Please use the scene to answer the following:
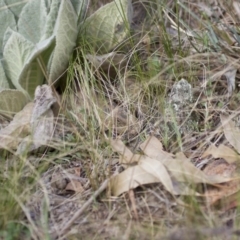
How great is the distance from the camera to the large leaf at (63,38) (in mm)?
1546

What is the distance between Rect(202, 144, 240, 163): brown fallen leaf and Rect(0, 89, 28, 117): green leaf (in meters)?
0.59

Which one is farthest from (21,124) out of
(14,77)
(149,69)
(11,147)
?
(149,69)

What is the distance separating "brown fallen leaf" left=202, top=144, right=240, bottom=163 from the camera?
4.34ft

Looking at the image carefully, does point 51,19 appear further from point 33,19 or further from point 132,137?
point 132,137

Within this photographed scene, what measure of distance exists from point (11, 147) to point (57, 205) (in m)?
0.27

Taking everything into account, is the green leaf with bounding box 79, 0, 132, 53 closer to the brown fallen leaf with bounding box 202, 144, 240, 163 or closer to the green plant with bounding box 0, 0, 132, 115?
the green plant with bounding box 0, 0, 132, 115

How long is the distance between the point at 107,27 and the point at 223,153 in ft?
2.08

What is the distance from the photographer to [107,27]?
5.71 ft

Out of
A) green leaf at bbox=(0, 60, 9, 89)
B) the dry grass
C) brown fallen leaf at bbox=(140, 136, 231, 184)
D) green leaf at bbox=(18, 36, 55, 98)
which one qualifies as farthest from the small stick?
green leaf at bbox=(0, 60, 9, 89)

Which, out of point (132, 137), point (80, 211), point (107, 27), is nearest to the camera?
point (80, 211)

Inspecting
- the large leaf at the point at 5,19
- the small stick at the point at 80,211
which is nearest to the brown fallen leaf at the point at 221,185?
the small stick at the point at 80,211

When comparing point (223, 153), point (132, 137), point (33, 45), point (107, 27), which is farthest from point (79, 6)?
point (223, 153)

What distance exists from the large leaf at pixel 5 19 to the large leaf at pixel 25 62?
0.12m

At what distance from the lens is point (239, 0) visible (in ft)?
6.27
